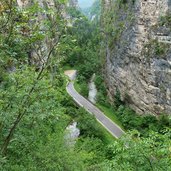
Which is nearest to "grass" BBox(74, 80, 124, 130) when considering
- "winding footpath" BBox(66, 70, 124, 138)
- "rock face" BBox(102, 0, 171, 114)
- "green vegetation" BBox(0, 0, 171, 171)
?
"winding footpath" BBox(66, 70, 124, 138)

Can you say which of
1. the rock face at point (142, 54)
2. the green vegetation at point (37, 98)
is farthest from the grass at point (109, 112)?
the green vegetation at point (37, 98)

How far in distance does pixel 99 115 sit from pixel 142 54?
9.60m

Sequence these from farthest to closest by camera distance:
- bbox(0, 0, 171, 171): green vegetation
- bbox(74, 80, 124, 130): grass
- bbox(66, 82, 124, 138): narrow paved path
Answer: bbox(74, 80, 124, 130): grass → bbox(66, 82, 124, 138): narrow paved path → bbox(0, 0, 171, 171): green vegetation

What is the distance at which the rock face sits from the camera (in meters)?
30.7

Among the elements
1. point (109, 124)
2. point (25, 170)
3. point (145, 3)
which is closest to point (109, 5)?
point (145, 3)

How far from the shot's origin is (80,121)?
3262 centimetres

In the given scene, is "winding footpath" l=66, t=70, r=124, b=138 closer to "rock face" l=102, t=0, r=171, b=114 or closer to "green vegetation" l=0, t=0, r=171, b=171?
"rock face" l=102, t=0, r=171, b=114

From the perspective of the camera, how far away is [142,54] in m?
33.2

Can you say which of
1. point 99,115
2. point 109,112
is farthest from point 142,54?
point 99,115

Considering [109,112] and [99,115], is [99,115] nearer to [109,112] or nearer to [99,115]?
[99,115]

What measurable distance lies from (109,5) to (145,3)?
14.1m

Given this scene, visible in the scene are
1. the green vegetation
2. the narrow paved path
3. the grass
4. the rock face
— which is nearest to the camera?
the green vegetation

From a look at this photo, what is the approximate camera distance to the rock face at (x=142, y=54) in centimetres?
3067

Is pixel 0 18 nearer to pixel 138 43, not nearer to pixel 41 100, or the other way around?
pixel 41 100
